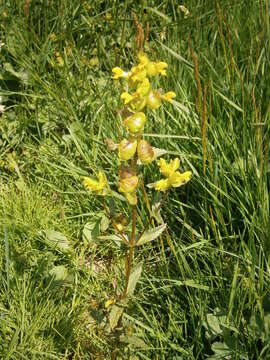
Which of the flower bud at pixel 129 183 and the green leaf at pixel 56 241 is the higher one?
the flower bud at pixel 129 183

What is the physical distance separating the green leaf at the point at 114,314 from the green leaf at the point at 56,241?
0.46 m

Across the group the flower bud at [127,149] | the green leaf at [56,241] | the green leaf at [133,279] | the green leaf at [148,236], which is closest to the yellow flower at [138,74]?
the flower bud at [127,149]

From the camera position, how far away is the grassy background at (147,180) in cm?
128

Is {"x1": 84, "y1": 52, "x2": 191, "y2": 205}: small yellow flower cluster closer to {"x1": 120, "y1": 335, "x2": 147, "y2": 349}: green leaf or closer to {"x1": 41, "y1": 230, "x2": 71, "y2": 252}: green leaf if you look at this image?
{"x1": 120, "y1": 335, "x2": 147, "y2": 349}: green leaf

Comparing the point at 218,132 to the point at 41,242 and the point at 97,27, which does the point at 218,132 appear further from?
the point at 97,27

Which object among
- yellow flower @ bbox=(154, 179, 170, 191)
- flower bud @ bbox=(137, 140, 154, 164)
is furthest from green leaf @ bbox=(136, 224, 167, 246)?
flower bud @ bbox=(137, 140, 154, 164)

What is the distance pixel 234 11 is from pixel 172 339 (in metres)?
1.41

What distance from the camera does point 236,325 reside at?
1.20m

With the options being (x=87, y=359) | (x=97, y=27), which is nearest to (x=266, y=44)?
(x=97, y=27)

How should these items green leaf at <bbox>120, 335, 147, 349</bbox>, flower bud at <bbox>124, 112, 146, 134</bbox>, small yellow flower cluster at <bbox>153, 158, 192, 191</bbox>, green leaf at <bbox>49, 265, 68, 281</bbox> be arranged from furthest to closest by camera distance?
1. green leaf at <bbox>49, 265, 68, 281</bbox>
2. green leaf at <bbox>120, 335, 147, 349</bbox>
3. small yellow flower cluster at <bbox>153, 158, 192, 191</bbox>
4. flower bud at <bbox>124, 112, 146, 134</bbox>

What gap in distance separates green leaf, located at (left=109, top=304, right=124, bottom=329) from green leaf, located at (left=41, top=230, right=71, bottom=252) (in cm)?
46

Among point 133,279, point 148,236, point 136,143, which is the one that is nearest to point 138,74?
point 136,143

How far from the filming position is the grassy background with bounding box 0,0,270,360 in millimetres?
1282

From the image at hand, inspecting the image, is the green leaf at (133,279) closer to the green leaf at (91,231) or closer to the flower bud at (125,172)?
the flower bud at (125,172)
